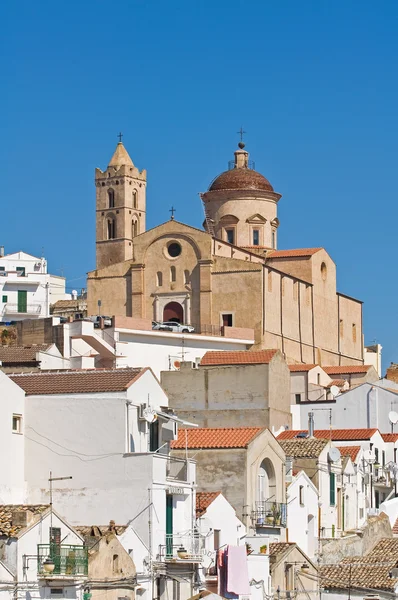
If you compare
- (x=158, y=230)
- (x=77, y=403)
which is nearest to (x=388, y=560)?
(x=77, y=403)

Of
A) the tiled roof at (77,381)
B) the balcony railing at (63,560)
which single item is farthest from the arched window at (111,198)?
the balcony railing at (63,560)

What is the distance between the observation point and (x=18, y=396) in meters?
37.7

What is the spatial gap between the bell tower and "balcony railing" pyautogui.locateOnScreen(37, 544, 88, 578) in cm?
8522

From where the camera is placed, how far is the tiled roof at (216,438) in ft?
139

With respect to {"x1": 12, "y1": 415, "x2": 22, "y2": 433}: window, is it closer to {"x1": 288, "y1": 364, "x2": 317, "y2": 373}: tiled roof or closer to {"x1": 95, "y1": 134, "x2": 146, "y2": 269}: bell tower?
{"x1": 288, "y1": 364, "x2": 317, "y2": 373}: tiled roof

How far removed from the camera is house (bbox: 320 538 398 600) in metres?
41.8

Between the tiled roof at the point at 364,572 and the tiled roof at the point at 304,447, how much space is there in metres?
3.46

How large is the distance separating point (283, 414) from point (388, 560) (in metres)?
12.4

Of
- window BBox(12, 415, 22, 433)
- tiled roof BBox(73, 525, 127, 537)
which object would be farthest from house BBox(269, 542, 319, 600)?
window BBox(12, 415, 22, 433)

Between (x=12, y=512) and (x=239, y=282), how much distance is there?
4624cm

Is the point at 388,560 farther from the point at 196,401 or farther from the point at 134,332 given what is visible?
the point at 134,332

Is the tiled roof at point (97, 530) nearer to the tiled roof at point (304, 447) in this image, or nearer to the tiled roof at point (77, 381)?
the tiled roof at point (77, 381)

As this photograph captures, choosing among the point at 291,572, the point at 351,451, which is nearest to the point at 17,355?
the point at 351,451

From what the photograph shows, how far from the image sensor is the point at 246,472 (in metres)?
41.8
